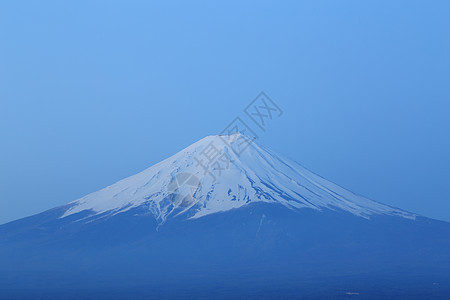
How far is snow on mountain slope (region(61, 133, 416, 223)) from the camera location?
6631 cm

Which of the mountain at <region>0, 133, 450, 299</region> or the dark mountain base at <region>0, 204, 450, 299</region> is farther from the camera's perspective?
the mountain at <region>0, 133, 450, 299</region>

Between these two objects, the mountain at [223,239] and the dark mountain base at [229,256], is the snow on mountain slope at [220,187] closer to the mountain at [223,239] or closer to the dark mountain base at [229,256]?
the mountain at [223,239]

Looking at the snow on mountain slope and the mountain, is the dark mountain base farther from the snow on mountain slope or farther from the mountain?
the snow on mountain slope

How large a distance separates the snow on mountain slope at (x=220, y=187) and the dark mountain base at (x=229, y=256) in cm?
191

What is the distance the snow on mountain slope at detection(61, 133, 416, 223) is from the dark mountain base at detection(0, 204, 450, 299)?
191 centimetres

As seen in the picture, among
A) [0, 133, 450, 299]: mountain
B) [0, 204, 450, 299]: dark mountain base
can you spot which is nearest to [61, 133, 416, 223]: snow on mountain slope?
[0, 133, 450, 299]: mountain

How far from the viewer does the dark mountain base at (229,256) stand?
40.4 metres

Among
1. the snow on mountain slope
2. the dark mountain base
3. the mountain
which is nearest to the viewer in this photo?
the dark mountain base

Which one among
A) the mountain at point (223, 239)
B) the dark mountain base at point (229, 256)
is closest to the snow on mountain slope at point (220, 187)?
the mountain at point (223, 239)

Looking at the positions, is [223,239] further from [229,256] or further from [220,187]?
[220,187]

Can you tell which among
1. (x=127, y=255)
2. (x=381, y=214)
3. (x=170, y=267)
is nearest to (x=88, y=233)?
(x=127, y=255)

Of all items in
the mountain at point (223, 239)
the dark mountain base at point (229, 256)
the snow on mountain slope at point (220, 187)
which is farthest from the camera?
the snow on mountain slope at point (220, 187)

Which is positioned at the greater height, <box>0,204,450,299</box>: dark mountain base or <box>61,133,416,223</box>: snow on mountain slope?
<box>61,133,416,223</box>: snow on mountain slope

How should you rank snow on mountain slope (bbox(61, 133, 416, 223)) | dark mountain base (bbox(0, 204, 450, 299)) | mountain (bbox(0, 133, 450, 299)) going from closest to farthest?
dark mountain base (bbox(0, 204, 450, 299)) → mountain (bbox(0, 133, 450, 299)) → snow on mountain slope (bbox(61, 133, 416, 223))
